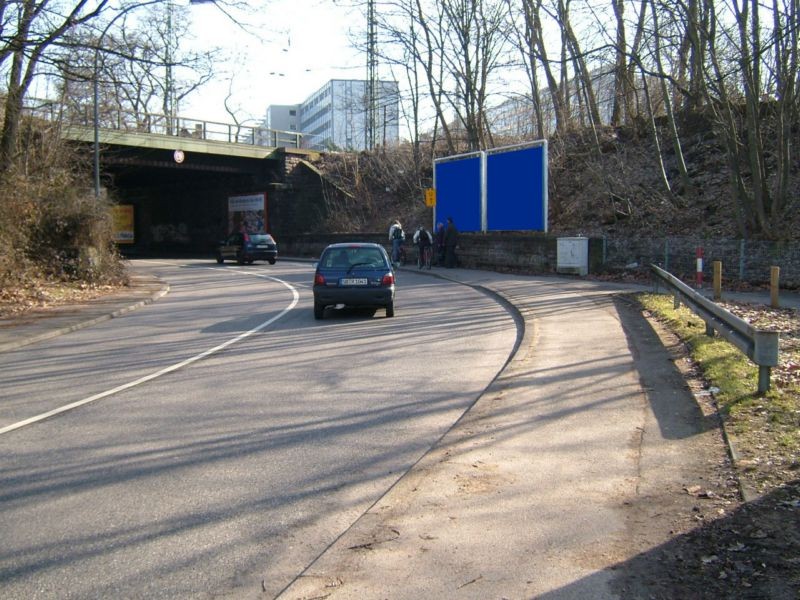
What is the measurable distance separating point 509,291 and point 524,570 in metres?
15.7

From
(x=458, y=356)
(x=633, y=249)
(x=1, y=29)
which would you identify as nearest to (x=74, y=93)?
(x=1, y=29)

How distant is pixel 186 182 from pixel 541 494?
51.7 m

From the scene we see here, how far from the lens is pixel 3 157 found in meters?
20.9

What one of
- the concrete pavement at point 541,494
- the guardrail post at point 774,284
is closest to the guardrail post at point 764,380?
the concrete pavement at point 541,494

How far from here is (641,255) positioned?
2316cm

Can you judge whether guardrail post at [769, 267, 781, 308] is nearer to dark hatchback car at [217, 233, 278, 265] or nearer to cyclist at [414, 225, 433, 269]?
cyclist at [414, 225, 433, 269]

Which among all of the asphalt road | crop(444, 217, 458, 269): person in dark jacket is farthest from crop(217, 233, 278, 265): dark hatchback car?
the asphalt road

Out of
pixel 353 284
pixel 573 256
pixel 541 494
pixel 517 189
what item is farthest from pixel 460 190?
pixel 541 494

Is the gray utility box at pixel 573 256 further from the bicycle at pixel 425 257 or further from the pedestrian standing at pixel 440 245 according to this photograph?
the pedestrian standing at pixel 440 245

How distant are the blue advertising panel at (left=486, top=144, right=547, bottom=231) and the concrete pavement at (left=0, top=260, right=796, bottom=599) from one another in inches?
740

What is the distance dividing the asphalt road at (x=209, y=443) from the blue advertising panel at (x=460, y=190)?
58.6 feet

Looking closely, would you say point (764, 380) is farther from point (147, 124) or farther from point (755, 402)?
point (147, 124)

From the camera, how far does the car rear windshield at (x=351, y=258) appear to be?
14.5m

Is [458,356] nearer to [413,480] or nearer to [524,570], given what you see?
[413,480]
